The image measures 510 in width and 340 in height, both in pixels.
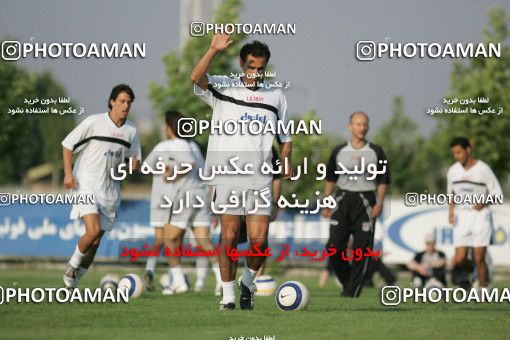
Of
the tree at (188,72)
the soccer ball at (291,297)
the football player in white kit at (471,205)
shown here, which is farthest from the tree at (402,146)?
the soccer ball at (291,297)

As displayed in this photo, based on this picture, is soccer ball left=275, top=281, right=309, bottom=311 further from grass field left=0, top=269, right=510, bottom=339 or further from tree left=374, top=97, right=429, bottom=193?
tree left=374, top=97, right=429, bottom=193

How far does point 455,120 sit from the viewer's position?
28516 millimetres

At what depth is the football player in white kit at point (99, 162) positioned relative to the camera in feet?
42.2

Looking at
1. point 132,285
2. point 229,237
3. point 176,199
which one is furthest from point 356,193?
point 229,237

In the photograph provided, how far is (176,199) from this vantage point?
17.5 m

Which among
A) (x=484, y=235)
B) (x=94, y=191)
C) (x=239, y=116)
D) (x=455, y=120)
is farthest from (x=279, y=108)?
(x=455, y=120)

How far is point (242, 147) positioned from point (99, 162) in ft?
8.64

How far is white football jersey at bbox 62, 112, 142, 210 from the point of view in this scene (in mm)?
12922

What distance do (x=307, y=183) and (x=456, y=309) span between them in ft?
76.3

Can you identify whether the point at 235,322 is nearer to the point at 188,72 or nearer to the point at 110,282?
the point at 110,282

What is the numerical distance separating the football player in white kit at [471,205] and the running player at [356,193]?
5.97ft

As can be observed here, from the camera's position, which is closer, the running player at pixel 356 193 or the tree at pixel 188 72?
the running player at pixel 356 193

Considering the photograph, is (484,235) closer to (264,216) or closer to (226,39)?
(264,216)

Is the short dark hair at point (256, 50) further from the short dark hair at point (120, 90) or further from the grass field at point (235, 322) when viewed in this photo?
the grass field at point (235, 322)
